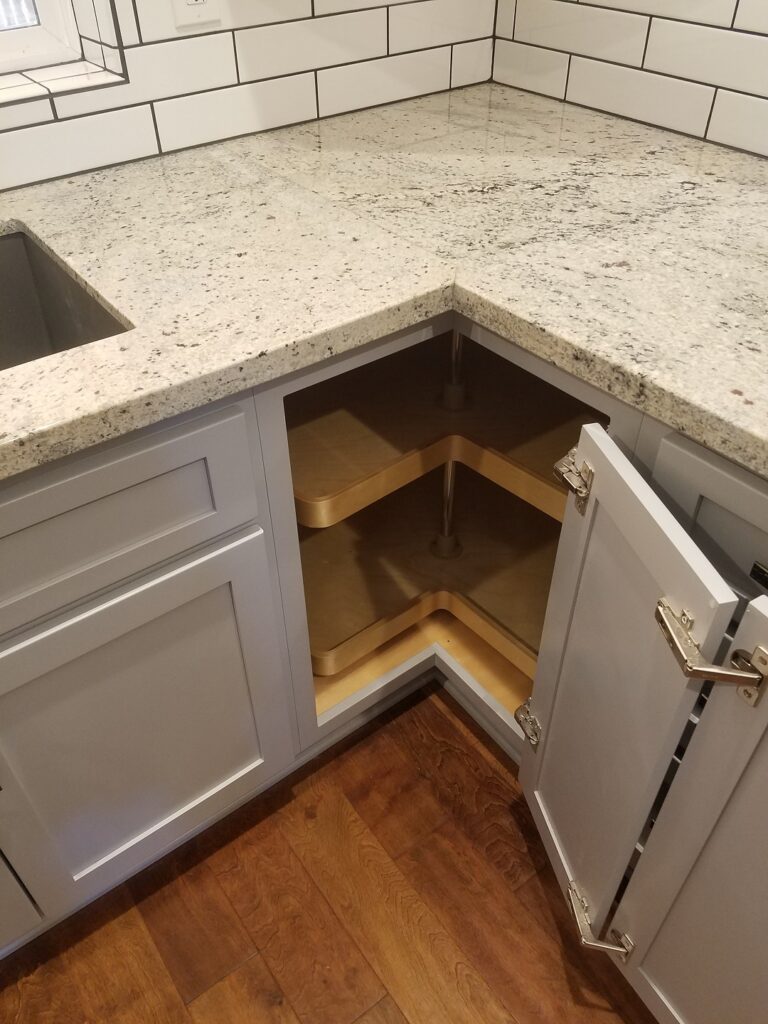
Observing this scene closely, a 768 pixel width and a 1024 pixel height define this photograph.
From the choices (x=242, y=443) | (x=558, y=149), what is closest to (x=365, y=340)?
(x=242, y=443)

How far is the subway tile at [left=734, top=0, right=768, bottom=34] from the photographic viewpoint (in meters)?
1.04

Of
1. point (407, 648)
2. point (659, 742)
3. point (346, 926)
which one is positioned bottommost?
point (346, 926)

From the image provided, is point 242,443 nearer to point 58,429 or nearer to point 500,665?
point 58,429

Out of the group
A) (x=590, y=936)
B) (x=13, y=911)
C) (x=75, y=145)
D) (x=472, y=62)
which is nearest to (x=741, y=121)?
(x=472, y=62)

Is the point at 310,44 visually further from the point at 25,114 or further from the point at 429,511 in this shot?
the point at 429,511

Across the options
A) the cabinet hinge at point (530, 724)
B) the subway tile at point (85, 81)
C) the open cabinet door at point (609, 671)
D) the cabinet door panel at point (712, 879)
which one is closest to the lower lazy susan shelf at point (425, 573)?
the cabinet hinge at point (530, 724)

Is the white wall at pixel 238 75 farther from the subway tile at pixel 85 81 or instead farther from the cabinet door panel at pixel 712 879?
the cabinet door panel at pixel 712 879

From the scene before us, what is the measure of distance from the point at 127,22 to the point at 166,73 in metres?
0.08

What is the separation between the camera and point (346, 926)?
114 centimetres

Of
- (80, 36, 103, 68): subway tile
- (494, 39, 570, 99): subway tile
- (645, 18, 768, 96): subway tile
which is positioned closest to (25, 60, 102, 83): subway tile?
(80, 36, 103, 68): subway tile

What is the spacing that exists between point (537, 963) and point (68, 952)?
681mm

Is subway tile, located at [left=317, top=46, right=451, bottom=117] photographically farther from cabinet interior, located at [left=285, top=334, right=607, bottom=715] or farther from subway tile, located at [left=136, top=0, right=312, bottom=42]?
cabinet interior, located at [left=285, top=334, right=607, bottom=715]

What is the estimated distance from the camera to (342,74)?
1287 mm

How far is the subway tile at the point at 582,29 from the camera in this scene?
3.94 ft
